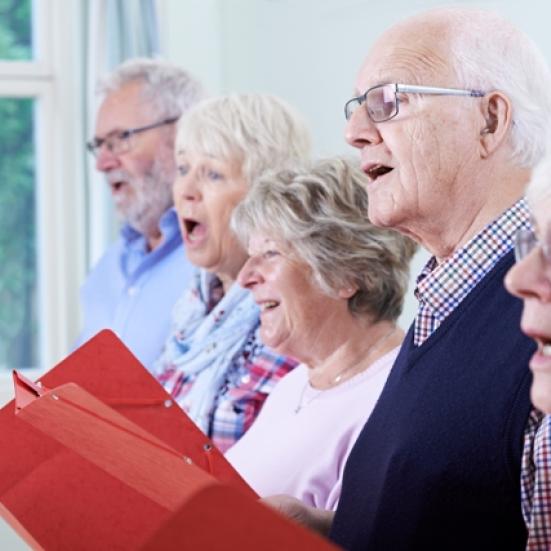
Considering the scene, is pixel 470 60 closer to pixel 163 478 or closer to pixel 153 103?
pixel 163 478

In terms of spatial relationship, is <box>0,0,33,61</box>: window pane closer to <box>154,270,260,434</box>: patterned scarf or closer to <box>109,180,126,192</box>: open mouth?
<box>109,180,126,192</box>: open mouth

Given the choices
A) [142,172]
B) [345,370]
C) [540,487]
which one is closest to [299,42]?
A: [142,172]

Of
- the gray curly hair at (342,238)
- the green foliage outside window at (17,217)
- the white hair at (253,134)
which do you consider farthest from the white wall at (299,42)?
the green foliage outside window at (17,217)

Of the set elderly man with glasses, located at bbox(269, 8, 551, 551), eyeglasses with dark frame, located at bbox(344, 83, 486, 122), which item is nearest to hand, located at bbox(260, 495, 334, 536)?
elderly man with glasses, located at bbox(269, 8, 551, 551)

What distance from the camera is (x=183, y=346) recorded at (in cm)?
274

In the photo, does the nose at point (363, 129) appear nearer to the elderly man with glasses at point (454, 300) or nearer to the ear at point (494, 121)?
the elderly man with glasses at point (454, 300)

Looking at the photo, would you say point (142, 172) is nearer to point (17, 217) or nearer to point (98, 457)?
point (17, 217)

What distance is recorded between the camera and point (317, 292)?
2.18 m

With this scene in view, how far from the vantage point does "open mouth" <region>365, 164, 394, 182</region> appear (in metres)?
1.74

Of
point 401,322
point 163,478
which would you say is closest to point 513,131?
point 163,478

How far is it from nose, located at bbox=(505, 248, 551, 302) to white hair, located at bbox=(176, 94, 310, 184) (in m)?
1.55

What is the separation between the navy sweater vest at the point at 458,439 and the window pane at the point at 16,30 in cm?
346

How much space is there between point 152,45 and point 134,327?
1290mm

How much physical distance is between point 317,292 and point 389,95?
0.55 metres
